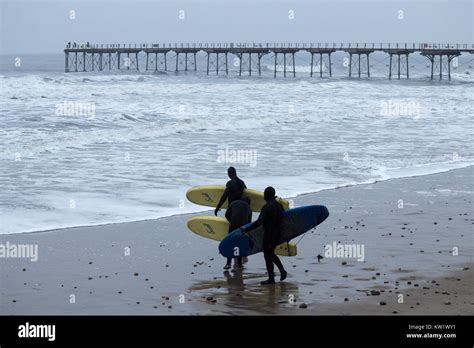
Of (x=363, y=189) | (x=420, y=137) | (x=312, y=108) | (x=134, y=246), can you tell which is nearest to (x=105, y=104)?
(x=312, y=108)

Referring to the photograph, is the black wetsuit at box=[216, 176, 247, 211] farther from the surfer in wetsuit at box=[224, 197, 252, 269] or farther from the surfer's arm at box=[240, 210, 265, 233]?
the surfer's arm at box=[240, 210, 265, 233]

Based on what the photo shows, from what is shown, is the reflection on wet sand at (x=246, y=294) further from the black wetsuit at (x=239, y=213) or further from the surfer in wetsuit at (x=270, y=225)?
the black wetsuit at (x=239, y=213)

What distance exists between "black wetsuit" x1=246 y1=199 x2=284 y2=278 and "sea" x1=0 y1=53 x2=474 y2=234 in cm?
403

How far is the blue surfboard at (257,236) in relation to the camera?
11594 millimetres

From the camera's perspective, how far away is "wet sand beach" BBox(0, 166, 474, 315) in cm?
971

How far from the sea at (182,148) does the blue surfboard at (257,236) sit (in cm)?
334

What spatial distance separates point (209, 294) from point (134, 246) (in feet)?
8.54

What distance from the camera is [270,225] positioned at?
1108 centimetres

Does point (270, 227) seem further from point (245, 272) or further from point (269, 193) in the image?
point (245, 272)

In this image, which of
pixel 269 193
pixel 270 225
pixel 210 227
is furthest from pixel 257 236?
pixel 210 227

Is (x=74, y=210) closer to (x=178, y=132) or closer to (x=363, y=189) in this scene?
(x=363, y=189)

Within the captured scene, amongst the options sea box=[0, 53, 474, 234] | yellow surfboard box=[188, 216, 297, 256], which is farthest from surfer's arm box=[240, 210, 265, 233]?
sea box=[0, 53, 474, 234]

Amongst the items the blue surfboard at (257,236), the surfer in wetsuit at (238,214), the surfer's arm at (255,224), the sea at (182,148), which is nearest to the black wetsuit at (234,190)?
the surfer in wetsuit at (238,214)
